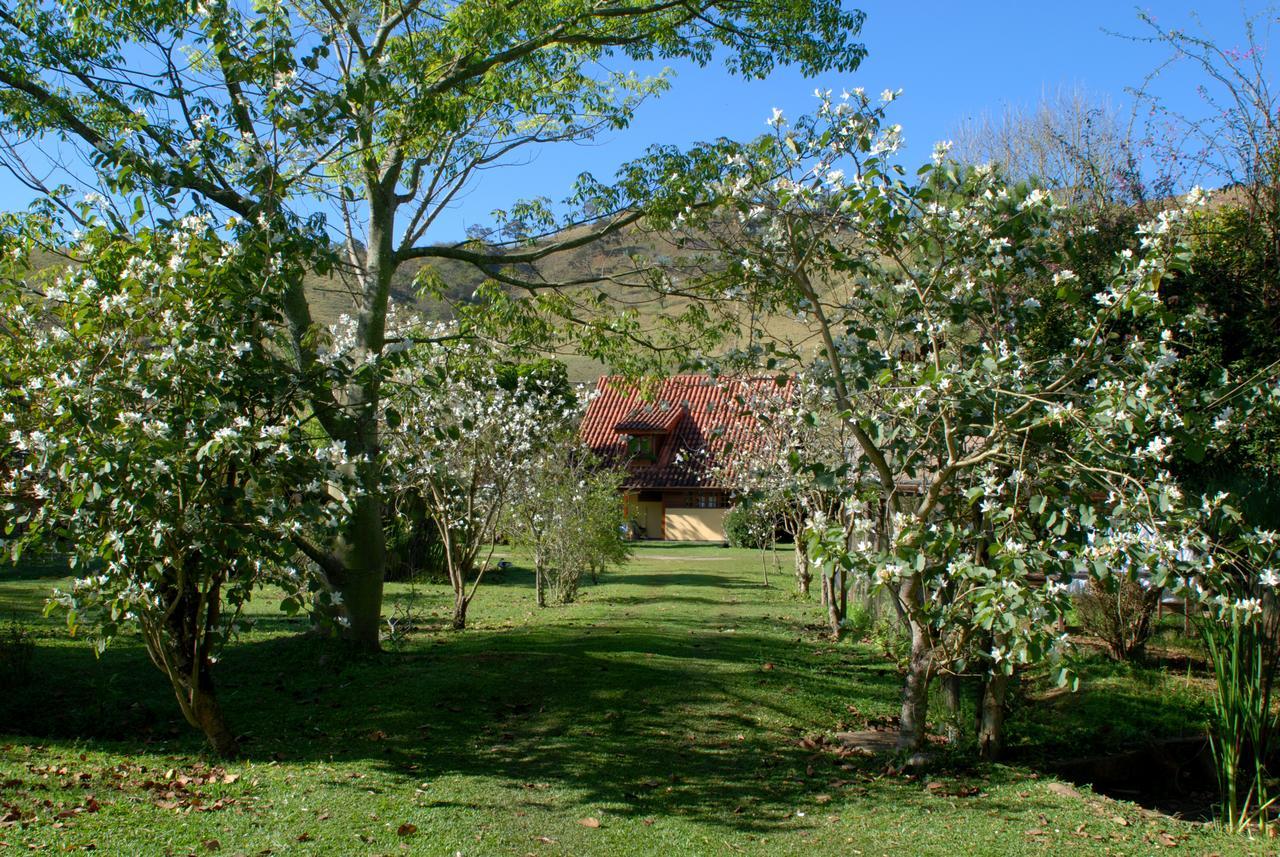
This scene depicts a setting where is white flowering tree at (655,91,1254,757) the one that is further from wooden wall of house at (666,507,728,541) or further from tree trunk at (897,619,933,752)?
wooden wall of house at (666,507,728,541)

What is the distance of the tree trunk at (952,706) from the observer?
701 cm

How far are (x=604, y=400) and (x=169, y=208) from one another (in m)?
35.4

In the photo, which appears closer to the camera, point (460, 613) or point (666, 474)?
point (460, 613)

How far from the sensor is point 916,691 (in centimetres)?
638

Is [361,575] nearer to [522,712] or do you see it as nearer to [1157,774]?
[522,712]

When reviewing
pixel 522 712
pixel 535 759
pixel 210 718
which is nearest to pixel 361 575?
pixel 522 712

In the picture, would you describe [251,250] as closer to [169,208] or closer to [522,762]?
[169,208]

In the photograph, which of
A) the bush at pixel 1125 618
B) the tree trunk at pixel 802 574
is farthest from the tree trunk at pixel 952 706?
the tree trunk at pixel 802 574

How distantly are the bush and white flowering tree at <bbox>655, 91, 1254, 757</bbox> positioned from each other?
135 inches

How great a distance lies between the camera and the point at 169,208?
247 inches

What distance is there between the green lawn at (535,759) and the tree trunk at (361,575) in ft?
0.96

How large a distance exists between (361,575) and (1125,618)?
7.74 metres

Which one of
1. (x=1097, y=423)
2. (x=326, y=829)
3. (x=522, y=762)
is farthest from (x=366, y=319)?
(x=1097, y=423)

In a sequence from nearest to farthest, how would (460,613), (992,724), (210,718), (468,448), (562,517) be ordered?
1. (210,718)
2. (992,724)
3. (460,613)
4. (468,448)
5. (562,517)
